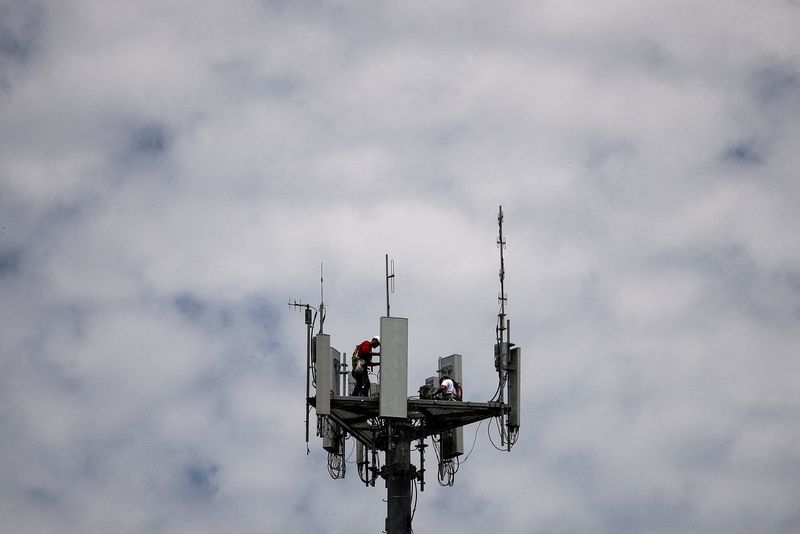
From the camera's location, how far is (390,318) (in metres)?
63.0

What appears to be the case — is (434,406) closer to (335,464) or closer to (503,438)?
(503,438)

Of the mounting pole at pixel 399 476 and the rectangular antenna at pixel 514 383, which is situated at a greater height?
the rectangular antenna at pixel 514 383

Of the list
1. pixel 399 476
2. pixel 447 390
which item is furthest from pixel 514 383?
pixel 399 476

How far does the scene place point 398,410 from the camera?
62594mm

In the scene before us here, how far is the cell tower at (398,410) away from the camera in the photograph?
6262cm

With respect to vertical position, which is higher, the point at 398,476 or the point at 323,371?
the point at 323,371

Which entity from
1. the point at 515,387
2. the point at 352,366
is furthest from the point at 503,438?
the point at 352,366

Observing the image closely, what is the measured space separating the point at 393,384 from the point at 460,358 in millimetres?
6828

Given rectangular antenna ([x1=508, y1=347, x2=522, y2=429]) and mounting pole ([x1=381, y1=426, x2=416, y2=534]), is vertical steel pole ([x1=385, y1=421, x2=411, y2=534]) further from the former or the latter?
rectangular antenna ([x1=508, y1=347, x2=522, y2=429])

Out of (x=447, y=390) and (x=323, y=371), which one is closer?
(x=323, y=371)

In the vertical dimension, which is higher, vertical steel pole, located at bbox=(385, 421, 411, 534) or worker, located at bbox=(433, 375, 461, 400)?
worker, located at bbox=(433, 375, 461, 400)

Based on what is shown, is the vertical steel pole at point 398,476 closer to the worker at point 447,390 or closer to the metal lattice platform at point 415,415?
the metal lattice platform at point 415,415

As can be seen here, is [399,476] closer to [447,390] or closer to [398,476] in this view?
[398,476]

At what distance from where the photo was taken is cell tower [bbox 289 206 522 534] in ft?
205
